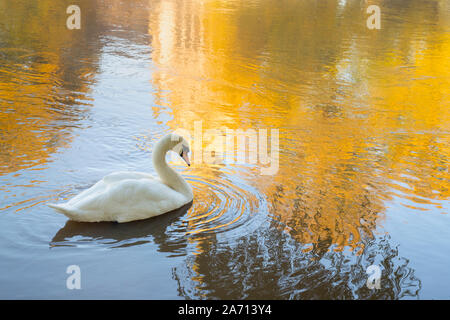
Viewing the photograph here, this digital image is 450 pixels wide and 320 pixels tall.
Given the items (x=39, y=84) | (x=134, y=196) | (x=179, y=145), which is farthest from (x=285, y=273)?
(x=39, y=84)

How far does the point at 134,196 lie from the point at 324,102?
287 inches

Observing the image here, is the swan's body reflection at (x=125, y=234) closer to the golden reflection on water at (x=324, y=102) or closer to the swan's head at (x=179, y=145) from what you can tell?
the swan's head at (x=179, y=145)

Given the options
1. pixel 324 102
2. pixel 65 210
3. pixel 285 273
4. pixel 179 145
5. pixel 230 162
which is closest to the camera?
pixel 285 273

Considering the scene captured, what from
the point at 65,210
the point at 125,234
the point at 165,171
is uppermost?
the point at 165,171

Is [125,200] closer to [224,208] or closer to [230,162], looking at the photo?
[224,208]

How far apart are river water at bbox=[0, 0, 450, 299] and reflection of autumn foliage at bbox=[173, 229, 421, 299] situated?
20 millimetres

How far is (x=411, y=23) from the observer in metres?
27.6

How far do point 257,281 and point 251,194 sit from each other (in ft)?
7.01

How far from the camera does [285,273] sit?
5.56 meters

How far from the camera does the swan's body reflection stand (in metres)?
5.90

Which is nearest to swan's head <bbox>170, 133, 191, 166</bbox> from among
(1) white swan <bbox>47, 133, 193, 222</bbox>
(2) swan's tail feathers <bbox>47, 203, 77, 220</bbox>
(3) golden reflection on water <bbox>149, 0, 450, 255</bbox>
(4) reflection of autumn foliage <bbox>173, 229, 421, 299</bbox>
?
(1) white swan <bbox>47, 133, 193, 222</bbox>

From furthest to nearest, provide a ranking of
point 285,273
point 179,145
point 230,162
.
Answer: point 230,162
point 179,145
point 285,273
